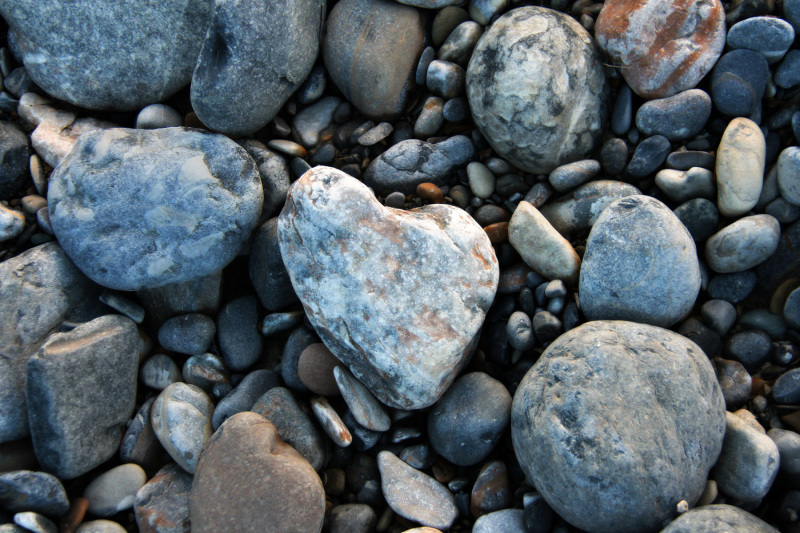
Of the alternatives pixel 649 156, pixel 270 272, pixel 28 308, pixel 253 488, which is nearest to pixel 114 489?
pixel 253 488

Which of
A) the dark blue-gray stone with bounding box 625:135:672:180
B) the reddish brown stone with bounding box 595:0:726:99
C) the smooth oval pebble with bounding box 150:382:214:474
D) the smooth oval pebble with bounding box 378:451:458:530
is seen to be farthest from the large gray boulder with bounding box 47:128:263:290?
the reddish brown stone with bounding box 595:0:726:99

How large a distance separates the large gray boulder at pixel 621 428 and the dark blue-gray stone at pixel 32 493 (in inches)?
78.7

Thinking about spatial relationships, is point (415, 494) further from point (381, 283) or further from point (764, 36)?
point (764, 36)

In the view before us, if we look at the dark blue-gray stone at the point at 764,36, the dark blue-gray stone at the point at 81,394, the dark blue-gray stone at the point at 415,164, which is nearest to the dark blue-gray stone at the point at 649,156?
the dark blue-gray stone at the point at 764,36

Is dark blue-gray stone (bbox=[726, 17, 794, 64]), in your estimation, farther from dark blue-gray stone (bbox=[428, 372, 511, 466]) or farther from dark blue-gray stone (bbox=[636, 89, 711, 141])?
dark blue-gray stone (bbox=[428, 372, 511, 466])

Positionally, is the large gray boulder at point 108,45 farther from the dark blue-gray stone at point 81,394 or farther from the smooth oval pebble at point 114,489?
the smooth oval pebble at point 114,489

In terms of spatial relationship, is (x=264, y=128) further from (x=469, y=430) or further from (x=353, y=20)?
(x=469, y=430)

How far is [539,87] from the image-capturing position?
8.15 feet

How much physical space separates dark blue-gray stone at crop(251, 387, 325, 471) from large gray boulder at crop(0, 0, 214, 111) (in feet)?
5.80

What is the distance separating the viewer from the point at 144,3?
258 centimetres

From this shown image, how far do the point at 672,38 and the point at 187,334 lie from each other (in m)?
2.84

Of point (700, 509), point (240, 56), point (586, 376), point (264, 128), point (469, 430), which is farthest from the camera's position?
point (264, 128)

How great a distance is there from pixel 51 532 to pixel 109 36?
236 centimetres

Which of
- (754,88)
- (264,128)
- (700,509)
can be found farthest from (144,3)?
(700,509)
